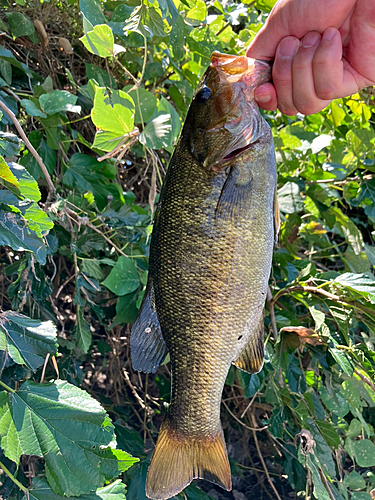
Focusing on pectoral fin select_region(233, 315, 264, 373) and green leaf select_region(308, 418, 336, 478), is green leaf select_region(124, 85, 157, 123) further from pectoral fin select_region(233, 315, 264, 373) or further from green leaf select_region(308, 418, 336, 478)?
green leaf select_region(308, 418, 336, 478)

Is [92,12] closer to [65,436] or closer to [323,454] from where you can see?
[65,436]

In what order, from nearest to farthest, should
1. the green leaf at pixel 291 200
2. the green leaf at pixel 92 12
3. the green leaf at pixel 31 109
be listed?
the green leaf at pixel 92 12
the green leaf at pixel 31 109
the green leaf at pixel 291 200

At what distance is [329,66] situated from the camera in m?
1.11

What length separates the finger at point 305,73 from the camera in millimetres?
1128

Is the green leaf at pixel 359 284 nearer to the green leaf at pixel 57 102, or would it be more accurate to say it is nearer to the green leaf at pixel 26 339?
the green leaf at pixel 26 339

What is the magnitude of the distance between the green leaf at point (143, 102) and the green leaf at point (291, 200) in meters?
0.73

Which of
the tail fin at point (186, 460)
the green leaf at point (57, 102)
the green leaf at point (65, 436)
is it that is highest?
the green leaf at point (57, 102)

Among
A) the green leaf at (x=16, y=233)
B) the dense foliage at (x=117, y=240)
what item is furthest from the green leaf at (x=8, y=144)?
the green leaf at (x=16, y=233)

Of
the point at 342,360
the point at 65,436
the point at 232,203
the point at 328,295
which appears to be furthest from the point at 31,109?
the point at 342,360

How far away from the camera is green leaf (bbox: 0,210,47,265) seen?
39.0 inches

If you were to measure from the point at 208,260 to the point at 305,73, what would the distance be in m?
0.54

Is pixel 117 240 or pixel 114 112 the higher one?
pixel 114 112

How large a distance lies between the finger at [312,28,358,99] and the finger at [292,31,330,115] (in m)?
0.01

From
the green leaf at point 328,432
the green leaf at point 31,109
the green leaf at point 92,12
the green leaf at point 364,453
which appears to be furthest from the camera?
the green leaf at point 364,453
